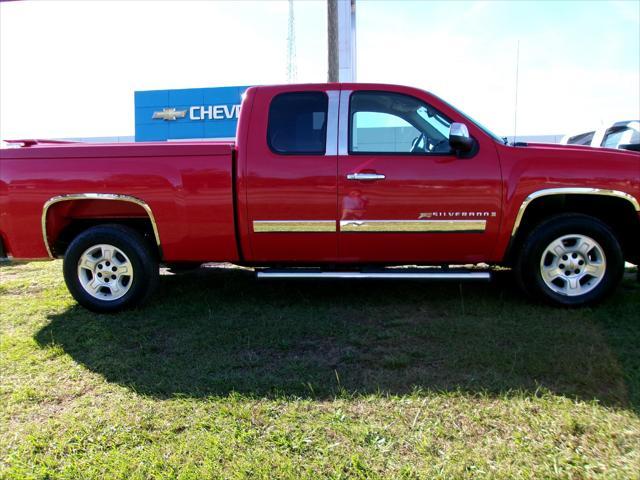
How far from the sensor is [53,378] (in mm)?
3254

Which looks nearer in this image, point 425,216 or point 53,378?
point 53,378

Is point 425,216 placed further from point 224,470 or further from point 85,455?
point 85,455

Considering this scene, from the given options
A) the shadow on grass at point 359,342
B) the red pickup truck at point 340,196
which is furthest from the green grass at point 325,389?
the red pickup truck at point 340,196

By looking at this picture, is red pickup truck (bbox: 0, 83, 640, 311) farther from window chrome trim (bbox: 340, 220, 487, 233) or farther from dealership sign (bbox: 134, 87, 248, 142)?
dealership sign (bbox: 134, 87, 248, 142)

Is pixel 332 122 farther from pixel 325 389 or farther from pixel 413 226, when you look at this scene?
pixel 325 389

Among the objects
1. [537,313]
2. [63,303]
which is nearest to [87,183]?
[63,303]

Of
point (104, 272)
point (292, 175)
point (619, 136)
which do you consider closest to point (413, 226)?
point (292, 175)

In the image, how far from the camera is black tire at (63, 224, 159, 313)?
4359mm

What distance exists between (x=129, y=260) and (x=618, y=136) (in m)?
7.72

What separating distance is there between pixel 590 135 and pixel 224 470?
29.6 ft

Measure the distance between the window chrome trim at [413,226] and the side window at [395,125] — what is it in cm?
62

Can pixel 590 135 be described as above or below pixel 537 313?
above

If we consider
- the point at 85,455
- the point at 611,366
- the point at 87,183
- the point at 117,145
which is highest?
the point at 117,145

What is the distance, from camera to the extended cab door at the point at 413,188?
4160 millimetres
